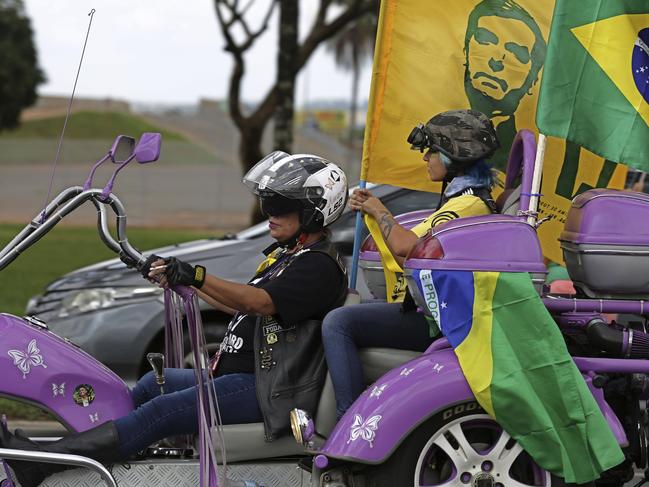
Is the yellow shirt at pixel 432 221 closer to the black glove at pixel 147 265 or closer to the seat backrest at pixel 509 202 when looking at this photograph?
the seat backrest at pixel 509 202

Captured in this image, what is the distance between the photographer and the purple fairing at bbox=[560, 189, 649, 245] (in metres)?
4.12

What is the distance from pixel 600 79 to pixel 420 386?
4.54 feet

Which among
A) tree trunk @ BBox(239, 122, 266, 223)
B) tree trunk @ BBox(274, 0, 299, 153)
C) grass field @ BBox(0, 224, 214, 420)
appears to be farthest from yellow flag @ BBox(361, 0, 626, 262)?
tree trunk @ BBox(239, 122, 266, 223)

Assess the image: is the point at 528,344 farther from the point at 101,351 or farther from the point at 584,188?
the point at 101,351

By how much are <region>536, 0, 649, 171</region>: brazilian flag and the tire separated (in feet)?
3.66

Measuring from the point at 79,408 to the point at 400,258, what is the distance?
1.36m

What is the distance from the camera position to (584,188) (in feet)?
17.0

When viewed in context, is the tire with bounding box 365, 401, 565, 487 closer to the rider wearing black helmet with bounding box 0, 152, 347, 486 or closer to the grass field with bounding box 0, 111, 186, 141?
the rider wearing black helmet with bounding box 0, 152, 347, 486

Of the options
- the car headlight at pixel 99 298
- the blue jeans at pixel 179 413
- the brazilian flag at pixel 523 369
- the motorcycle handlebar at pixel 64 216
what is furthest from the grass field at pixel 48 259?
the brazilian flag at pixel 523 369

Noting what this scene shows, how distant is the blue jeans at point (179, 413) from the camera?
13.6ft

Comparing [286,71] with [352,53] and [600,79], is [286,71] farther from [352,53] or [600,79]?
[352,53]

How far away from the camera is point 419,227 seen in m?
4.47

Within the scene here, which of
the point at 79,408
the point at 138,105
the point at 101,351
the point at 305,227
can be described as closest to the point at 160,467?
the point at 79,408

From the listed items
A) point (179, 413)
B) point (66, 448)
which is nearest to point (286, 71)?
point (179, 413)
